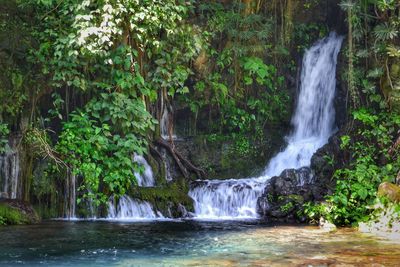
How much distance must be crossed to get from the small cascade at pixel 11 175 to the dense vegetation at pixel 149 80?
0.26m

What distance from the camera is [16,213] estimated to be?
407 inches

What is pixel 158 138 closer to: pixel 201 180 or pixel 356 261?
pixel 201 180

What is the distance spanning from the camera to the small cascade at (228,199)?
475 inches

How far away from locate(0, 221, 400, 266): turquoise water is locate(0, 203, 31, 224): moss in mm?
485

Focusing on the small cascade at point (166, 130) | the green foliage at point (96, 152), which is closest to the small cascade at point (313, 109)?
the small cascade at point (166, 130)

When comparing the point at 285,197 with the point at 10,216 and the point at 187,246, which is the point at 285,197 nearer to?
the point at 187,246

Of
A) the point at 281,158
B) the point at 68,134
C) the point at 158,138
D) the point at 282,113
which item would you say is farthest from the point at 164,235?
the point at 282,113

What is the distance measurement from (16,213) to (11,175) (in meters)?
1.27

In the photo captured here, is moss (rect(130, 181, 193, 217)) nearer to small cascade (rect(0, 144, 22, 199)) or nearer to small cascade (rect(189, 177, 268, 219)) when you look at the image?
small cascade (rect(189, 177, 268, 219))

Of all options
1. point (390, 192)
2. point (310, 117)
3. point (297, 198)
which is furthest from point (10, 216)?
point (310, 117)

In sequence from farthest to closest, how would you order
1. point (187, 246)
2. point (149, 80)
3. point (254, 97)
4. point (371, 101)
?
point (254, 97) < point (371, 101) < point (149, 80) < point (187, 246)

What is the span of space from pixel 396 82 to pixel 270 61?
4449 mm

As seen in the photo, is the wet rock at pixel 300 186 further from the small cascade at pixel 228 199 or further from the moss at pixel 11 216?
the moss at pixel 11 216

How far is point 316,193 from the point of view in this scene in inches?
462
